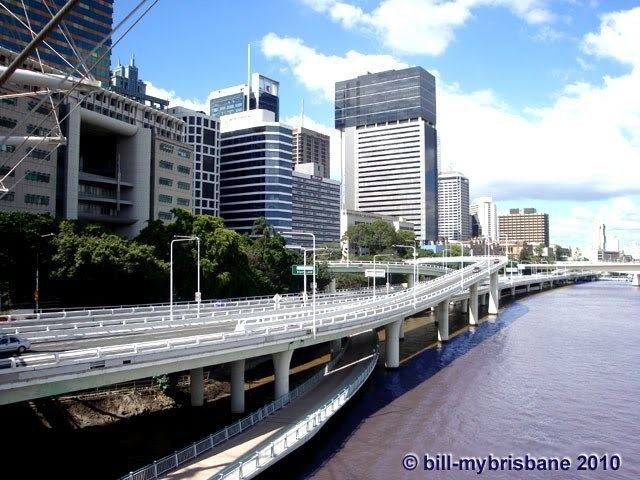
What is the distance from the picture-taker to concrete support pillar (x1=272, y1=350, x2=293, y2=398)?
44.8 meters

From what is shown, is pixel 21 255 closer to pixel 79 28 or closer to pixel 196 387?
pixel 196 387

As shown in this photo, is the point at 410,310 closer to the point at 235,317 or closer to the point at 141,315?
the point at 235,317

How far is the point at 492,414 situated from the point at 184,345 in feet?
88.0

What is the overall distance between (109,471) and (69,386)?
892cm

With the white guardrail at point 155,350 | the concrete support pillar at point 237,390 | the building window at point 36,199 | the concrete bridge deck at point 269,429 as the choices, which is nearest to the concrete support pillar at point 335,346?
the concrete bridge deck at point 269,429

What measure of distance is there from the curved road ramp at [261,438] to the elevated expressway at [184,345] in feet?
11.6

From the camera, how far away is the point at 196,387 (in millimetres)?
49469

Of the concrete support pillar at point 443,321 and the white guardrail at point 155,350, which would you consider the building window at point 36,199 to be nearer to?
the white guardrail at point 155,350

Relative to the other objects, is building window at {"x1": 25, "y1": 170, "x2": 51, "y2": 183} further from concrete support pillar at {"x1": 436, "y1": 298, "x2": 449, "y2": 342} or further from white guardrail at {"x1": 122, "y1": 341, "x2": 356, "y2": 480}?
concrete support pillar at {"x1": 436, "y1": 298, "x2": 449, "y2": 342}

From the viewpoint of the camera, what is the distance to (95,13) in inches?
6284

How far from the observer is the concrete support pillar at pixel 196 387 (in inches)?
1943

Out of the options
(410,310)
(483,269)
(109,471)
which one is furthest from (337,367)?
(483,269)

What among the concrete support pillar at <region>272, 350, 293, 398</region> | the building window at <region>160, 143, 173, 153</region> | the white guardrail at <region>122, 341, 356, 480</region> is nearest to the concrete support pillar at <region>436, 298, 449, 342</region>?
the white guardrail at <region>122, 341, 356, 480</region>

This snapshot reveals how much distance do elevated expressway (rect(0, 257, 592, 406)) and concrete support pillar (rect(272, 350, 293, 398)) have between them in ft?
0.26
